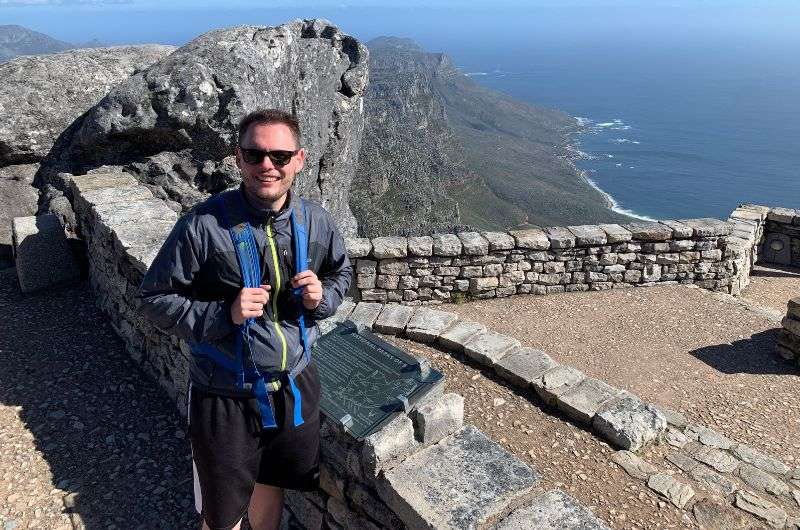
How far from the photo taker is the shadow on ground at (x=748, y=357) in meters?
7.93

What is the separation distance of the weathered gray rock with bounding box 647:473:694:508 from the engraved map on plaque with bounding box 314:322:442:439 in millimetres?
2060

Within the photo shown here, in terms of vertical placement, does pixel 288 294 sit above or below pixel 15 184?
above

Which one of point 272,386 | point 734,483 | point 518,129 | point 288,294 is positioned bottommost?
point 518,129

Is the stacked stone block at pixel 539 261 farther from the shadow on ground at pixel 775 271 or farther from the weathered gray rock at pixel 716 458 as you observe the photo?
the weathered gray rock at pixel 716 458

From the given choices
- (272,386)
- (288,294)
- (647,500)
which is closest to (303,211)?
(288,294)

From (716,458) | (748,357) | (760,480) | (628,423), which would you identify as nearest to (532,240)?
(748,357)

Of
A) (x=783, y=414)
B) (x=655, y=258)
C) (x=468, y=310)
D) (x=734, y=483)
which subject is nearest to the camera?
(x=734, y=483)

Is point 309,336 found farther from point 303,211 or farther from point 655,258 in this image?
point 655,258

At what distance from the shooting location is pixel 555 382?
19.0 feet

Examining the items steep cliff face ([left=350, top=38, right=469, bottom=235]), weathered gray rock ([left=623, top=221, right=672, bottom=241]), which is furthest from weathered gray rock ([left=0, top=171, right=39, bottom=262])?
steep cliff face ([left=350, top=38, right=469, bottom=235])

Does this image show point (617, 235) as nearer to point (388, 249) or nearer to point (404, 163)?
point (388, 249)

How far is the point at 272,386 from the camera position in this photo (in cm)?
297

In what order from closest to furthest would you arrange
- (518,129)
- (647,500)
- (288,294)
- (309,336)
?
(288,294)
(309,336)
(647,500)
(518,129)

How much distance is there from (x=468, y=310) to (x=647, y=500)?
5222 millimetres
